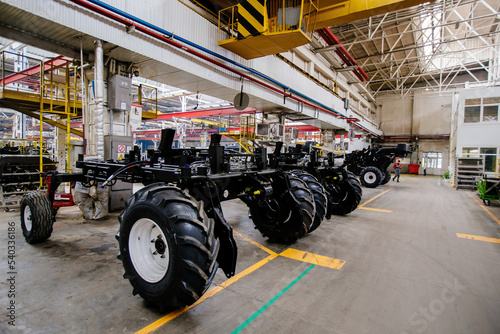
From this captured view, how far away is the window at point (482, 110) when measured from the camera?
14539 millimetres

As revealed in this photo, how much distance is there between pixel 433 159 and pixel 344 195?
1061 inches

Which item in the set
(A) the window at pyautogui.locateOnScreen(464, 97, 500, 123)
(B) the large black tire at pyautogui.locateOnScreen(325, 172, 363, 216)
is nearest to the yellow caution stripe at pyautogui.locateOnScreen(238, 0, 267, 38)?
(B) the large black tire at pyautogui.locateOnScreen(325, 172, 363, 216)

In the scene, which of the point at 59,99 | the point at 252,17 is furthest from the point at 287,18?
the point at 59,99

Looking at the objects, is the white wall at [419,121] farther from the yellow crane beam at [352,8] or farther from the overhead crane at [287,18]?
the overhead crane at [287,18]

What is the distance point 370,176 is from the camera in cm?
1326

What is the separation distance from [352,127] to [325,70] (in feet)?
23.4

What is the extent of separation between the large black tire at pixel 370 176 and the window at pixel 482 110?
7.61 m

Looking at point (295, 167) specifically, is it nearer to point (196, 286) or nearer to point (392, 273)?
point (392, 273)

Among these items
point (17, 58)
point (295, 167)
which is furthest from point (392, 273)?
point (17, 58)

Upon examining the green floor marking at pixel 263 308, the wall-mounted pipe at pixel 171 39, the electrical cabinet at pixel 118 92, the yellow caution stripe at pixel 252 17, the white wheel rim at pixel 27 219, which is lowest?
the green floor marking at pixel 263 308

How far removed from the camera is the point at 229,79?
331 inches

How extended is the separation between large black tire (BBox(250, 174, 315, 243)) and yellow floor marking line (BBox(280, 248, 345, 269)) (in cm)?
29

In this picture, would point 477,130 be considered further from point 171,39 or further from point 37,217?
point 37,217

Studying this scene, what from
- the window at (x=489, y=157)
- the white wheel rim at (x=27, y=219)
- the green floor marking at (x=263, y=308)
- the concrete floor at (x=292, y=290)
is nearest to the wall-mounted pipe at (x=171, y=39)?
the white wheel rim at (x=27, y=219)
